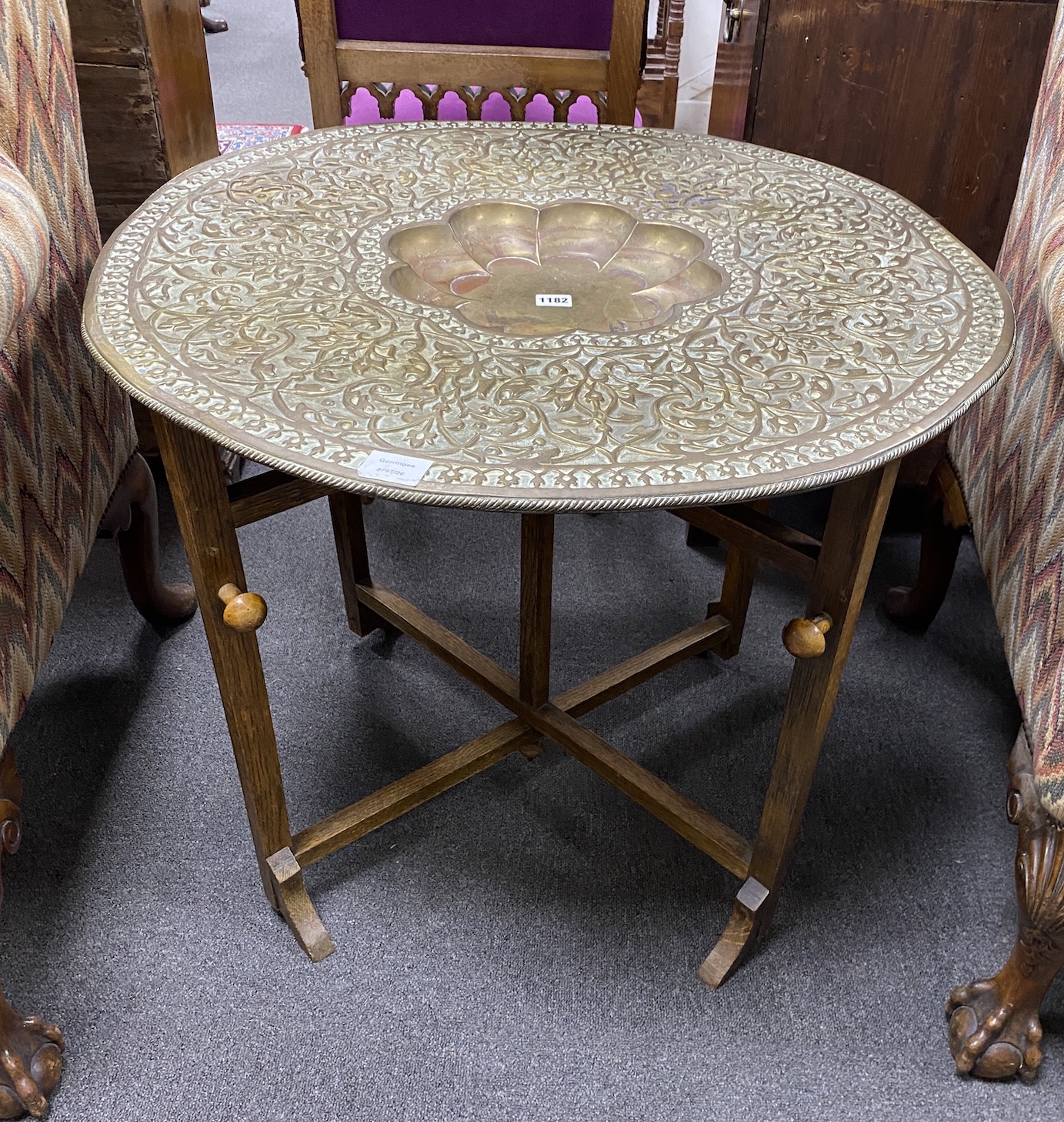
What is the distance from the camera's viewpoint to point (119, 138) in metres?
1.72

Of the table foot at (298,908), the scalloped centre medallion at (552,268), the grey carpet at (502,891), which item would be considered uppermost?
the scalloped centre medallion at (552,268)

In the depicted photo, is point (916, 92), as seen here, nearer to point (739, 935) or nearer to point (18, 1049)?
point (739, 935)

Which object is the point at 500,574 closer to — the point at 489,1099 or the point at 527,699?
the point at 527,699

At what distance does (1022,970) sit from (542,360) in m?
0.84

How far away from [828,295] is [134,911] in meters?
1.12

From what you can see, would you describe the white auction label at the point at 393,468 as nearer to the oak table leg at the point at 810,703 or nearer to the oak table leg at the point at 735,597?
the oak table leg at the point at 810,703

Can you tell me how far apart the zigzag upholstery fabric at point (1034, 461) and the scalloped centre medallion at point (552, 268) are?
0.39 m

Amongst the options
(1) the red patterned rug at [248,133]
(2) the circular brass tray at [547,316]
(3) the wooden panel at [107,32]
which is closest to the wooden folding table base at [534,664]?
(2) the circular brass tray at [547,316]

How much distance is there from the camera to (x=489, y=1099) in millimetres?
1148

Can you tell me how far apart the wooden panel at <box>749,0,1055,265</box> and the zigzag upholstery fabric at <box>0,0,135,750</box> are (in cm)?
97

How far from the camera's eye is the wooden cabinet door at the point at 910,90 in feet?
4.86

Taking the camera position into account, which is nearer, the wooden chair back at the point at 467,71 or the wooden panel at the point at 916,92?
the wooden panel at the point at 916,92

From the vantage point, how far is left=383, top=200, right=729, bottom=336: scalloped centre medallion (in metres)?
1.09

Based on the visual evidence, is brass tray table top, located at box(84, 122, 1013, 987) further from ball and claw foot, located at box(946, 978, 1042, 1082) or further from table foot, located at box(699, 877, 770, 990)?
ball and claw foot, located at box(946, 978, 1042, 1082)
